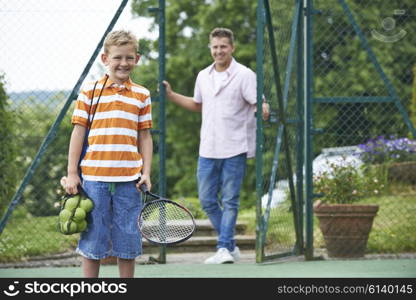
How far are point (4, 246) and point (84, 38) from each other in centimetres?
187

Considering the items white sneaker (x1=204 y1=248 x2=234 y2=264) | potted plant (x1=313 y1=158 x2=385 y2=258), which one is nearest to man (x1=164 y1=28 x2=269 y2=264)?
white sneaker (x1=204 y1=248 x2=234 y2=264)

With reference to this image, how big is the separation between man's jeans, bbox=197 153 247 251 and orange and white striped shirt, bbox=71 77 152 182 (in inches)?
86.1

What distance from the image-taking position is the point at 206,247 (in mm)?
7785

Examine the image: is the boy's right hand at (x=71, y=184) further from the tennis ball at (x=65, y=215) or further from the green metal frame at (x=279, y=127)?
the green metal frame at (x=279, y=127)

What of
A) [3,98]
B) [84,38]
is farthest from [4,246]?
[84,38]

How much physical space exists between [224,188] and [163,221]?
2276 millimetres

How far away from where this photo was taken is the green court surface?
5.73 m

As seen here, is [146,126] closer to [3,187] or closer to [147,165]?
[147,165]

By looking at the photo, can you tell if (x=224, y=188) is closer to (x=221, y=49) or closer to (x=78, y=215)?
(x=221, y=49)

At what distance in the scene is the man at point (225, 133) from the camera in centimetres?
643

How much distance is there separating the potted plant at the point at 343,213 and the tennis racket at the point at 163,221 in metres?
2.78

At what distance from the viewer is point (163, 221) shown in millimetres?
4254

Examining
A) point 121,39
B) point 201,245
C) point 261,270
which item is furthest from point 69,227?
point 201,245

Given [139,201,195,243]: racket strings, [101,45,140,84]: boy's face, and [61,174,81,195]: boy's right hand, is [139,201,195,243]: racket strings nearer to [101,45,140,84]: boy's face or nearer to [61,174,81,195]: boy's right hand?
[61,174,81,195]: boy's right hand
